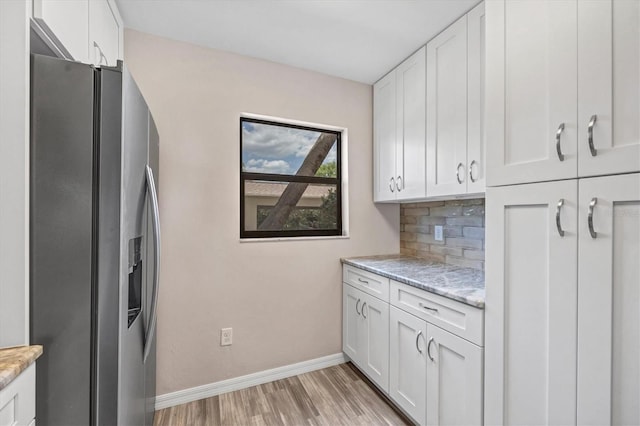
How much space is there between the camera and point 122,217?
96 centimetres

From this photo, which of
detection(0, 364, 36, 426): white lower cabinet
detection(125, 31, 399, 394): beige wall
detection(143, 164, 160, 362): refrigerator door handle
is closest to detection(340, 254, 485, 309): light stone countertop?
detection(125, 31, 399, 394): beige wall

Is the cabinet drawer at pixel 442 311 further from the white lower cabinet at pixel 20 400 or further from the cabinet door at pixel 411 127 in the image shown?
the white lower cabinet at pixel 20 400

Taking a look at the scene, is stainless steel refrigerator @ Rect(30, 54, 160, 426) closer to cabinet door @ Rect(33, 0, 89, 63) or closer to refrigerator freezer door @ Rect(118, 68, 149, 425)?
refrigerator freezer door @ Rect(118, 68, 149, 425)

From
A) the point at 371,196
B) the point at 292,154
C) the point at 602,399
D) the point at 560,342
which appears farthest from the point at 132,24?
the point at 602,399

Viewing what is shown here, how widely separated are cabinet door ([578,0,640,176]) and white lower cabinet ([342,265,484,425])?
77 cm

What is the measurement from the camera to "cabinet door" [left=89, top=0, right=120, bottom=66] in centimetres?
133

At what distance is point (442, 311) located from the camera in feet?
5.02

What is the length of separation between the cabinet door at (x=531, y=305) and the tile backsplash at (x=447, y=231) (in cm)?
81

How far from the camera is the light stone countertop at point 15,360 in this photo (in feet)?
2.30

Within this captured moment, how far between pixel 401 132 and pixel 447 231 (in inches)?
33.5

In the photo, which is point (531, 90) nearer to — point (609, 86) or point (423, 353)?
point (609, 86)

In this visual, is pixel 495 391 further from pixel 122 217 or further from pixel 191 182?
pixel 191 182

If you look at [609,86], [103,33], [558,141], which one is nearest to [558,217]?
[558,141]

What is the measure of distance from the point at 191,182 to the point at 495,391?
2.07 meters
